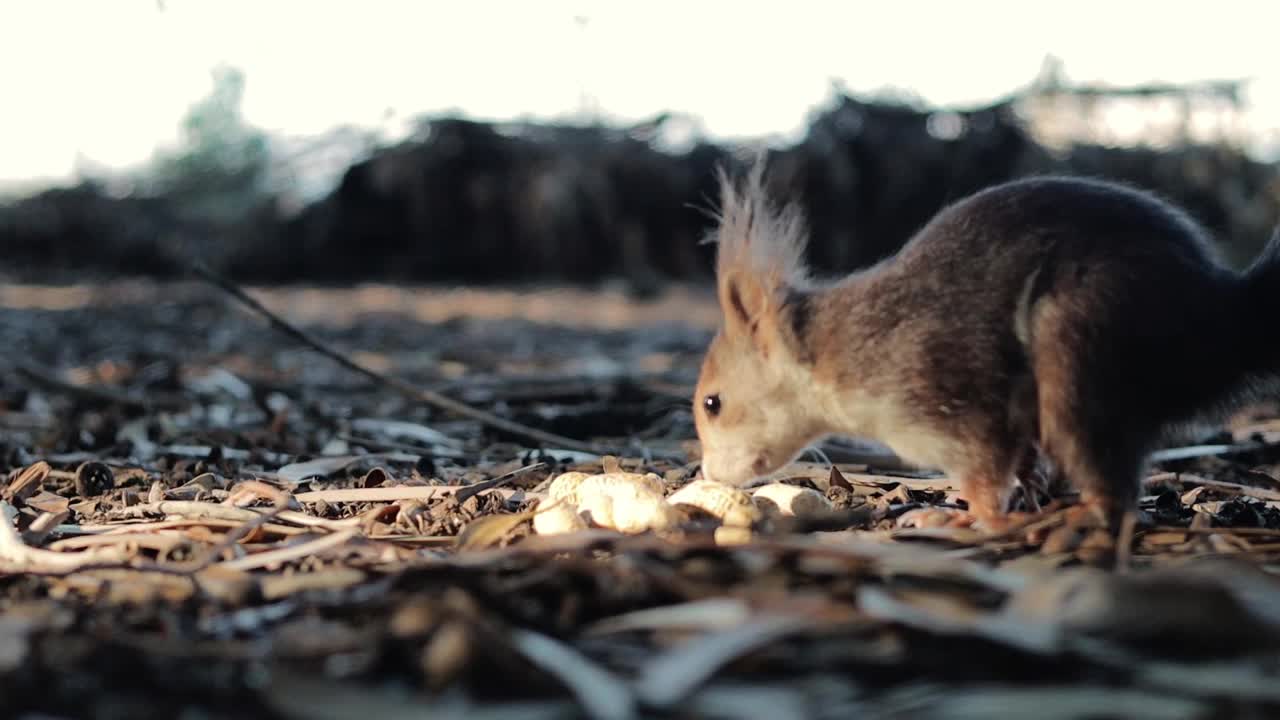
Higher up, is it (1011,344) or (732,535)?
(1011,344)

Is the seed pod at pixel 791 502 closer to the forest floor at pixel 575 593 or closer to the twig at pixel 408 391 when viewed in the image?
the forest floor at pixel 575 593

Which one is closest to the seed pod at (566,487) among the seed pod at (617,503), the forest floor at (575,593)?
the seed pod at (617,503)

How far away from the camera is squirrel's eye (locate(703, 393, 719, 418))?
3.41 meters

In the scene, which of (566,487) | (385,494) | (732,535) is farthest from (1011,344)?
(385,494)

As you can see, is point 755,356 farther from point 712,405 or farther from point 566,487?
point 566,487

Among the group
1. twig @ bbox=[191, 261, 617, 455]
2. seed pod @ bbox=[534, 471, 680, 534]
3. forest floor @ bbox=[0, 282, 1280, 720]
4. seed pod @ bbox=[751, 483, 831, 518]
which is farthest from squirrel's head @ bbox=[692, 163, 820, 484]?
twig @ bbox=[191, 261, 617, 455]

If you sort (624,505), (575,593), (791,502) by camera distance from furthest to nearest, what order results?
1. (791,502)
2. (624,505)
3. (575,593)

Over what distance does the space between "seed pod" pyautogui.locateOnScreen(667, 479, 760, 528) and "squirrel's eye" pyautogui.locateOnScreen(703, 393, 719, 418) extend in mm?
620

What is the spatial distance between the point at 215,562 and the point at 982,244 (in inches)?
75.1

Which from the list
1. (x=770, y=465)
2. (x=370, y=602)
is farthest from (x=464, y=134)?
(x=370, y=602)

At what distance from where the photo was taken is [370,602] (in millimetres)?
1906

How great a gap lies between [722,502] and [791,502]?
23cm

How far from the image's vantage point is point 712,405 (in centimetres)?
343

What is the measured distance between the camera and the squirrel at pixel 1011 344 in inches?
102
